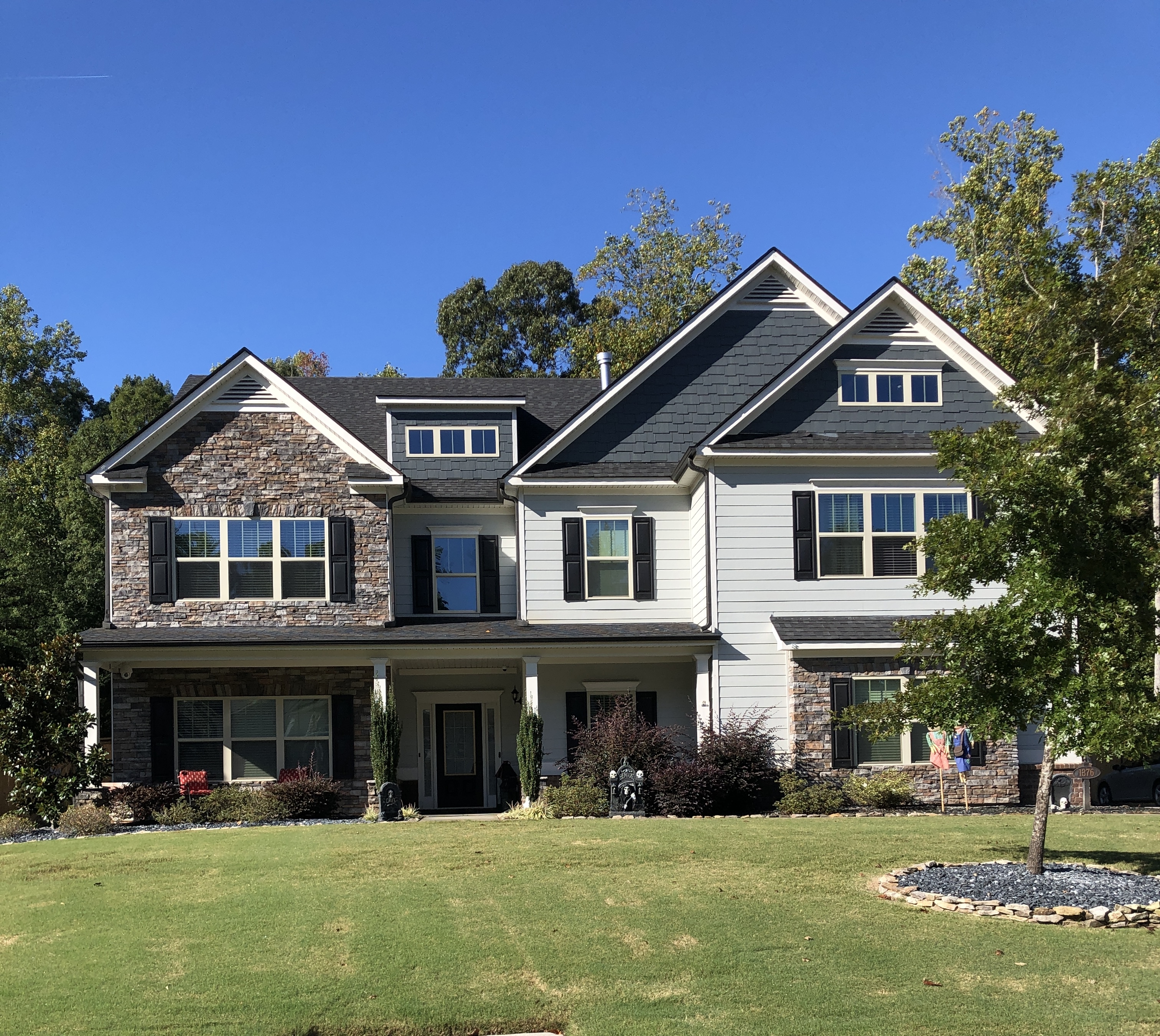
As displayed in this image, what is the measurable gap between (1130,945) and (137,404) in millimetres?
40902

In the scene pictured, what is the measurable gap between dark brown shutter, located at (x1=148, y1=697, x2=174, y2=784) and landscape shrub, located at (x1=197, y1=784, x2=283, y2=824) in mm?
1703

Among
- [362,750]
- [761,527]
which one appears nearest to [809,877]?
[761,527]

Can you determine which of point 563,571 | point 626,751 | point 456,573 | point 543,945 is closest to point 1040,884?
point 543,945

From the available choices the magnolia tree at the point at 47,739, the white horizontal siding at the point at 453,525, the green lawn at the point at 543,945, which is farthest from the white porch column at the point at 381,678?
the green lawn at the point at 543,945

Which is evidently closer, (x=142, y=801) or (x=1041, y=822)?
(x=1041, y=822)

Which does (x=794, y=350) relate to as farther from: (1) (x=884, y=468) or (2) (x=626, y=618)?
(2) (x=626, y=618)

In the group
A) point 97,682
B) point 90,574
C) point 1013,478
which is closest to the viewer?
point 1013,478

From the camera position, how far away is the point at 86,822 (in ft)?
56.7

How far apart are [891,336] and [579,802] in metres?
10.0

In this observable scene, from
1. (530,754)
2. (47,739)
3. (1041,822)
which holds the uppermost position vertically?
(47,739)

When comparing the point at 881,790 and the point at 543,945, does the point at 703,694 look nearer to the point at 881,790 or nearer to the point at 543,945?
the point at 881,790

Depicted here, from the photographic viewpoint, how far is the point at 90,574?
98.2 feet

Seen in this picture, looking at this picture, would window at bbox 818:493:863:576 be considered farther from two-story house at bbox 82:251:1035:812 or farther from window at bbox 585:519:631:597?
window at bbox 585:519:631:597

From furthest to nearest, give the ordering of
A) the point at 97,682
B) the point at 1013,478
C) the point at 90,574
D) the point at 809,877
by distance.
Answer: the point at 90,574, the point at 97,682, the point at 809,877, the point at 1013,478
